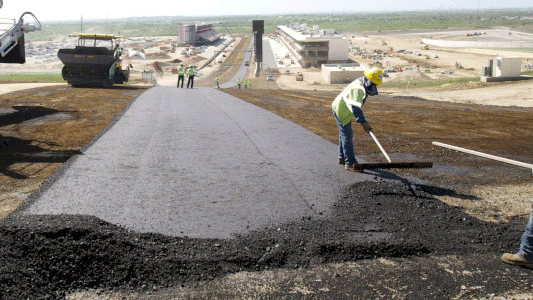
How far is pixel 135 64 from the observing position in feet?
241

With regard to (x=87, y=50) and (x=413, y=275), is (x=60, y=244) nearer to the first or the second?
(x=413, y=275)

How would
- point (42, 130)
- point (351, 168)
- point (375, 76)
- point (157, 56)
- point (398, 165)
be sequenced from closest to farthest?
1. point (398, 165)
2. point (375, 76)
3. point (351, 168)
4. point (42, 130)
5. point (157, 56)

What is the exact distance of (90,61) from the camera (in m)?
24.0

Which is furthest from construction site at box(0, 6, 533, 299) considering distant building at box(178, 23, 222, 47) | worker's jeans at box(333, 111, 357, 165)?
distant building at box(178, 23, 222, 47)

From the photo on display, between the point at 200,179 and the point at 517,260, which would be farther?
the point at 200,179

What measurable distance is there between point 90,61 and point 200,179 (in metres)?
18.4

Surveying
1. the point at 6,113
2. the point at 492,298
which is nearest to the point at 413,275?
the point at 492,298

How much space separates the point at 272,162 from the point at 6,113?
9719 mm

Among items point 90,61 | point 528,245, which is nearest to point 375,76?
point 528,245

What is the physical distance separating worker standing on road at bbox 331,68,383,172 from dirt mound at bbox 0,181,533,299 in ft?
Answer: 6.06

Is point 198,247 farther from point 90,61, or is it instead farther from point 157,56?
point 157,56

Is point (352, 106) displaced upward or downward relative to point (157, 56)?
downward

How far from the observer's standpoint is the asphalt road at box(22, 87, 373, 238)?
6.15 m

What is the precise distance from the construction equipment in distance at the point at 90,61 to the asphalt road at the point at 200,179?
1290 centimetres
